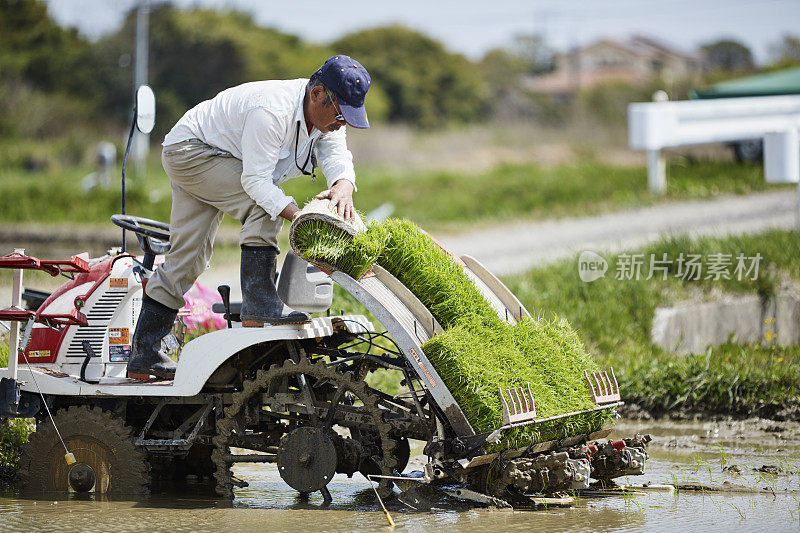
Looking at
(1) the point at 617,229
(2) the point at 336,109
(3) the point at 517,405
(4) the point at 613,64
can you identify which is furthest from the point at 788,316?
(4) the point at 613,64

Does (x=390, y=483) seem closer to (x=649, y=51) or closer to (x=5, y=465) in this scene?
(x=5, y=465)

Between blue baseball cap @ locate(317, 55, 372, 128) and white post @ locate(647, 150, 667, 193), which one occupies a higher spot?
white post @ locate(647, 150, 667, 193)

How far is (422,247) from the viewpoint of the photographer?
502 centimetres

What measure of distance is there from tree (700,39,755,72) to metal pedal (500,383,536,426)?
127 ft

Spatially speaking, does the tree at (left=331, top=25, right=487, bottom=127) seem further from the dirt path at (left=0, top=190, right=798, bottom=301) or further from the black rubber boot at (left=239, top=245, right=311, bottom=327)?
the black rubber boot at (left=239, top=245, right=311, bottom=327)

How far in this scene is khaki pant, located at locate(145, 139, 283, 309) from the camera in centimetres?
492

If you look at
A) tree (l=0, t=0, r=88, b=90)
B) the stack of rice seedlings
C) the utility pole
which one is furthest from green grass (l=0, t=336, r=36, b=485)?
tree (l=0, t=0, r=88, b=90)

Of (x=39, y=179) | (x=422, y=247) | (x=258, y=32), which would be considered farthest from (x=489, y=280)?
(x=258, y=32)

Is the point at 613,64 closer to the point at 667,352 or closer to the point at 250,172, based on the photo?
the point at 667,352

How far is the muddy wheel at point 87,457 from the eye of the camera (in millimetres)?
5078

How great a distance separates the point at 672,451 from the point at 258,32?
42.2m

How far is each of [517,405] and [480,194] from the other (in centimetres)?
1452

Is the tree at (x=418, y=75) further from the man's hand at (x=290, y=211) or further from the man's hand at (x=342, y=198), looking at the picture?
the man's hand at (x=290, y=211)

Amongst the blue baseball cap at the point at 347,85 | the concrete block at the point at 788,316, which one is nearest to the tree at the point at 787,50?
the concrete block at the point at 788,316
